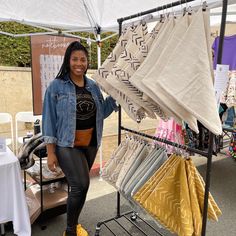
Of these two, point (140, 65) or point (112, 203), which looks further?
point (112, 203)

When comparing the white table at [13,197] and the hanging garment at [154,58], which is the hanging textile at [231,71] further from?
the white table at [13,197]

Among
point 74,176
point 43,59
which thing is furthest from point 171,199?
point 43,59

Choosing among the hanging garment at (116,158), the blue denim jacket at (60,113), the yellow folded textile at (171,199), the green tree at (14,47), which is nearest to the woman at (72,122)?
the blue denim jacket at (60,113)

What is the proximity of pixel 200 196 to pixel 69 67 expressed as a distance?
1.16 meters

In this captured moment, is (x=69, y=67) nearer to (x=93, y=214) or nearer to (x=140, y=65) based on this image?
(x=140, y=65)

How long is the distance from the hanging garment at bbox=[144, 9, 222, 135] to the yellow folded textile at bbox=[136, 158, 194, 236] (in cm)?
36

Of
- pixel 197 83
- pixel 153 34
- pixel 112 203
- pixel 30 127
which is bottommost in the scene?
pixel 112 203

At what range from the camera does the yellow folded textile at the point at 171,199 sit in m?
1.15

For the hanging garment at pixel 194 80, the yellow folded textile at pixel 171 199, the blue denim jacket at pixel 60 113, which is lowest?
the yellow folded textile at pixel 171 199

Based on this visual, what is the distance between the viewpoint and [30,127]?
4578 mm

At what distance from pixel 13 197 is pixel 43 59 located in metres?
1.61

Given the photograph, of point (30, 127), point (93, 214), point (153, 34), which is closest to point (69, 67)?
point (153, 34)

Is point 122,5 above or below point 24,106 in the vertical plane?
above

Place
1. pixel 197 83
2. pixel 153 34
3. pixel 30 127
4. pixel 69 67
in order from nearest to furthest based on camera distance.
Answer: pixel 197 83
pixel 153 34
pixel 69 67
pixel 30 127
